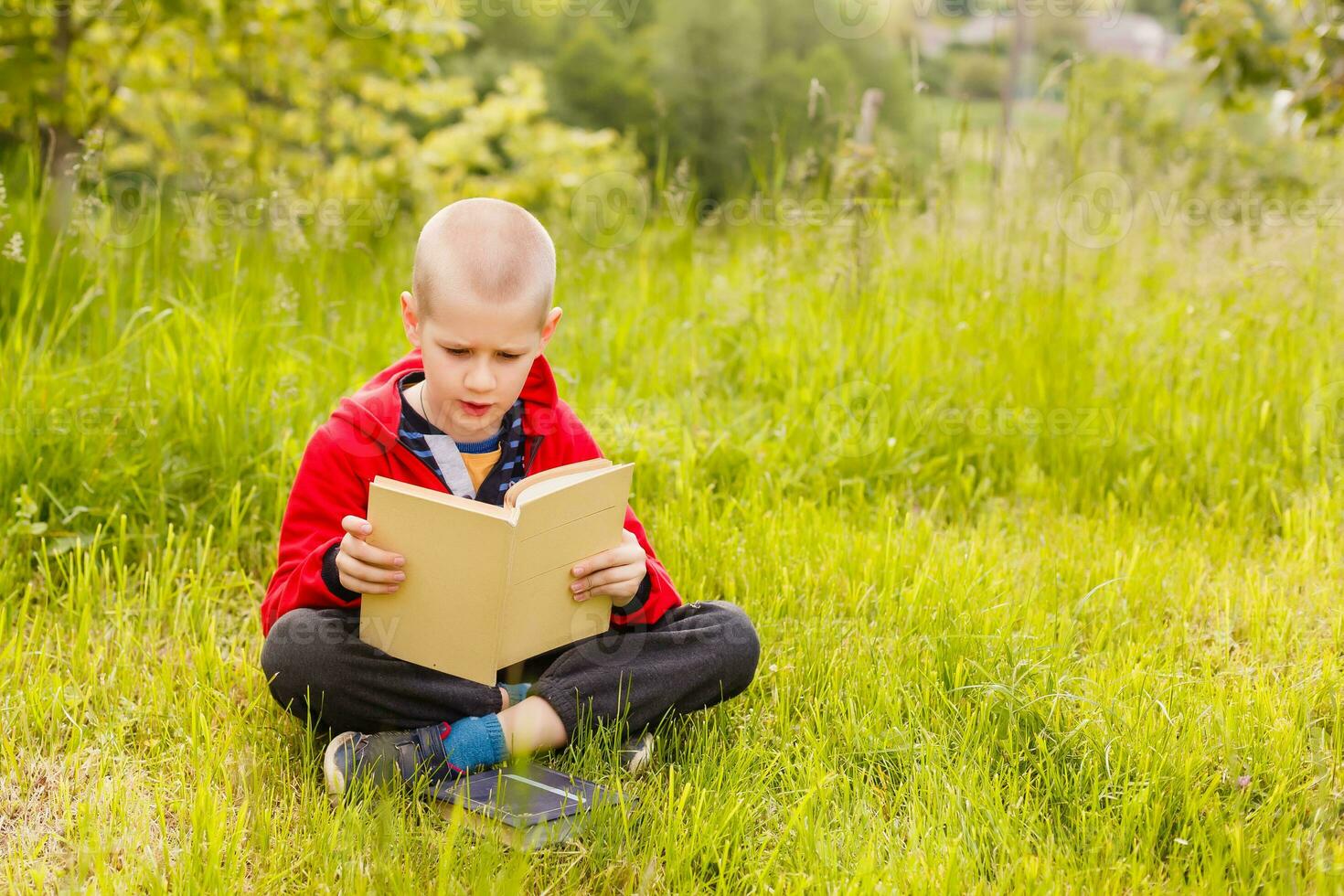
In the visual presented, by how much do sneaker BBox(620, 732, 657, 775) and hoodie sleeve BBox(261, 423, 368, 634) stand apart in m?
0.54

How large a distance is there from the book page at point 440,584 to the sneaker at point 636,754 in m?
0.32

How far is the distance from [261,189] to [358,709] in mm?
3315

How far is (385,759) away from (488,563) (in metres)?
0.43

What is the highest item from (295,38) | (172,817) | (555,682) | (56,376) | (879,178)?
(295,38)

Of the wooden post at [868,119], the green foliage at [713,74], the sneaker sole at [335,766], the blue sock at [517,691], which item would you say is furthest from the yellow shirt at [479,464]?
the green foliage at [713,74]

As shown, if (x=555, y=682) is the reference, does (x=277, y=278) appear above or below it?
above

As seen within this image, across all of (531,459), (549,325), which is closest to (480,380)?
(549,325)

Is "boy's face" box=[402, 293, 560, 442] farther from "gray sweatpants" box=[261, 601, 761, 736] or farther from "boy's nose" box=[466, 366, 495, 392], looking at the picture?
"gray sweatpants" box=[261, 601, 761, 736]

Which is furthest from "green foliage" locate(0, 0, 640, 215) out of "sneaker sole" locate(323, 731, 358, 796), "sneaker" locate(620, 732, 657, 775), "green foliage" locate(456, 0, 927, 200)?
"sneaker" locate(620, 732, 657, 775)

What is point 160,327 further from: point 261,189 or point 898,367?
point 898,367

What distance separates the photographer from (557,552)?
1857 mm

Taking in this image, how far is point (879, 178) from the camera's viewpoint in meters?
3.96

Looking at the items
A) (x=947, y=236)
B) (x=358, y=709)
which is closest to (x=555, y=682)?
(x=358, y=709)

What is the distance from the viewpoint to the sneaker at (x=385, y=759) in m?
1.91
